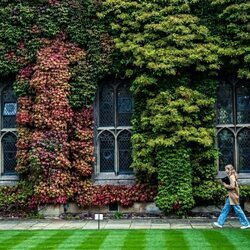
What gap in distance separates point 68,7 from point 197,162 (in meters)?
6.20

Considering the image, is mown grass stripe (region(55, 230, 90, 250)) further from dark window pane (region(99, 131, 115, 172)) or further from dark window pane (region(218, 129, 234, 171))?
dark window pane (region(218, 129, 234, 171))

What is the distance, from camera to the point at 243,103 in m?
17.3

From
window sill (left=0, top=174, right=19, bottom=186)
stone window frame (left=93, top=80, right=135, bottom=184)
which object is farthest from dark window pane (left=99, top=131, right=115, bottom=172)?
window sill (left=0, top=174, right=19, bottom=186)

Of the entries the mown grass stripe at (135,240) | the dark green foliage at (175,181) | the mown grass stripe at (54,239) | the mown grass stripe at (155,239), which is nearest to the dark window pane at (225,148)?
the dark green foliage at (175,181)

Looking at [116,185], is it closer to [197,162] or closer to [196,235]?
[197,162]

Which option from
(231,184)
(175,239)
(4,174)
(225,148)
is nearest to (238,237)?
(175,239)

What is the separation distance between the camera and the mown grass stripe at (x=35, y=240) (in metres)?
11.5

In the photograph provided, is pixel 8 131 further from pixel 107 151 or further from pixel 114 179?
pixel 114 179

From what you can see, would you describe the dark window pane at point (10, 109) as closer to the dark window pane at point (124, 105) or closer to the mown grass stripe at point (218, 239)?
the dark window pane at point (124, 105)

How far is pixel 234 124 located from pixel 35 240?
7.61 m

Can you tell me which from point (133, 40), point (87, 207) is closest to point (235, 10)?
point (133, 40)

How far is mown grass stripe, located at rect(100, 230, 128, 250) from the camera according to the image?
37.0 feet

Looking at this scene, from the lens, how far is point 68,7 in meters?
17.5

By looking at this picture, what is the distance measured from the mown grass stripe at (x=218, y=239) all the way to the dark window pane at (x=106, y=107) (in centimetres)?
561
